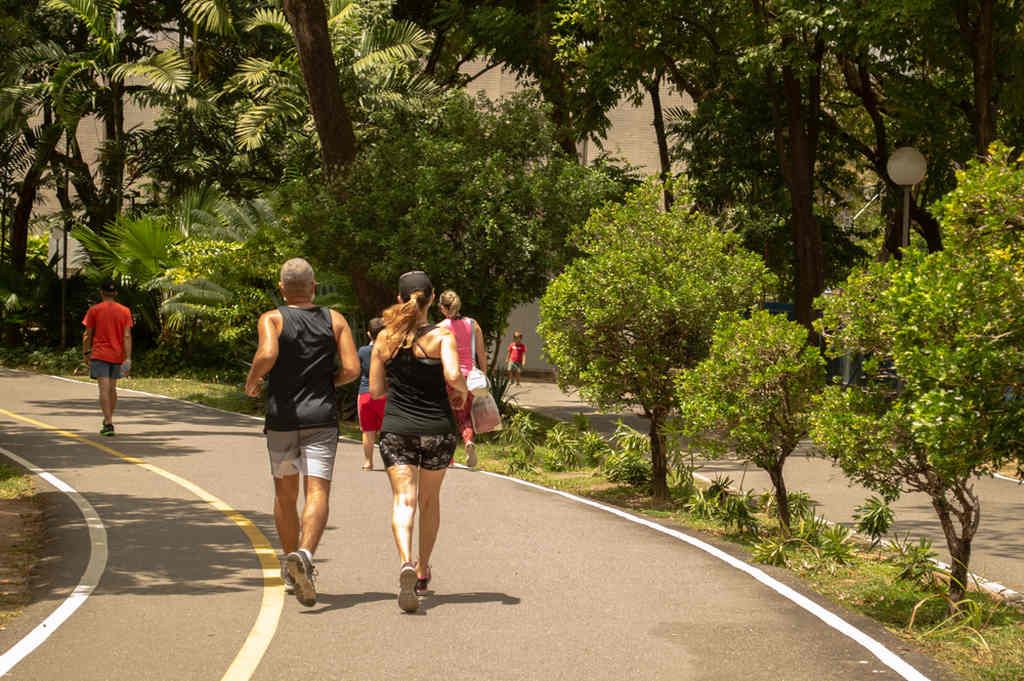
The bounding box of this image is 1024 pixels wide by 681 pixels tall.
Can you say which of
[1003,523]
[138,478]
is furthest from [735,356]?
[138,478]

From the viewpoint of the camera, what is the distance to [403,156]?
2022 cm

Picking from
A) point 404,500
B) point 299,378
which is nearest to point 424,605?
point 404,500

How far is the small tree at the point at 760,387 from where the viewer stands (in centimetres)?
1050

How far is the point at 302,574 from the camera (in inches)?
290

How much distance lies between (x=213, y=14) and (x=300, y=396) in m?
24.0

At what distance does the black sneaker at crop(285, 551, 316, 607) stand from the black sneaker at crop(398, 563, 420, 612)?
1.68 feet

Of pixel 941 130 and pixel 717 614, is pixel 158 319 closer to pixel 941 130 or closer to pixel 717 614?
pixel 941 130

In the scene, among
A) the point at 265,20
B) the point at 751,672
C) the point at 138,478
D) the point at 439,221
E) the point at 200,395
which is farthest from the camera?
the point at 265,20

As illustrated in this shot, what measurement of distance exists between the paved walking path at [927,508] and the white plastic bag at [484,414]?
8.80 feet

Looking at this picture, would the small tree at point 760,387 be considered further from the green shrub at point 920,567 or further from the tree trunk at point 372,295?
the tree trunk at point 372,295

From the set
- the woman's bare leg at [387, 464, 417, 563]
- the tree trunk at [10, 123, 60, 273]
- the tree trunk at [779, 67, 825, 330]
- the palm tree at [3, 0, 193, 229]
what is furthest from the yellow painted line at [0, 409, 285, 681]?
the tree trunk at [10, 123, 60, 273]

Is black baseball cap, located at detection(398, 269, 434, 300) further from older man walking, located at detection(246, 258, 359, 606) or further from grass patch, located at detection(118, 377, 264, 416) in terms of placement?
grass patch, located at detection(118, 377, 264, 416)

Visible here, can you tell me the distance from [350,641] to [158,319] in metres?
25.4

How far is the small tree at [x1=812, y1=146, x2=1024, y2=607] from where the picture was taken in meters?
7.61
